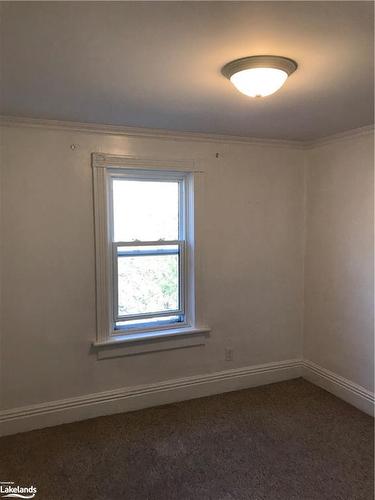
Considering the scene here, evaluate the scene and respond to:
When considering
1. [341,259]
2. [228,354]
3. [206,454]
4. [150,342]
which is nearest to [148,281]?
[150,342]

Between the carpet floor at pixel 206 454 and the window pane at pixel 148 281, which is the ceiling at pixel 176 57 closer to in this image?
the window pane at pixel 148 281

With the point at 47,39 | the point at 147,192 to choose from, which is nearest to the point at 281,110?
the point at 147,192

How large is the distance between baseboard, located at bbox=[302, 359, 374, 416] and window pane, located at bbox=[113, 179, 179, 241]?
72.5 inches

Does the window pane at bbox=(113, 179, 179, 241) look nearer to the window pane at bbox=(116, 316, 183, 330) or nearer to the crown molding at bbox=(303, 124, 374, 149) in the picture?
the window pane at bbox=(116, 316, 183, 330)

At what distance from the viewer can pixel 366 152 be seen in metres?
3.12

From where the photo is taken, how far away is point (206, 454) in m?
2.63

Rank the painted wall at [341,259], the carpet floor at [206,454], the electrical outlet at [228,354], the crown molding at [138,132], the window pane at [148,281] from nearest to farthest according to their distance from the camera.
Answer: the carpet floor at [206,454] → the crown molding at [138,132] → the painted wall at [341,259] → the window pane at [148,281] → the electrical outlet at [228,354]

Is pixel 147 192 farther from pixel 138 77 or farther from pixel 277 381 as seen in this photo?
pixel 277 381

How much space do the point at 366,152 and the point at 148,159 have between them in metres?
1.74

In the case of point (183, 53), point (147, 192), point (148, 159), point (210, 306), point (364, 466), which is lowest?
point (364, 466)

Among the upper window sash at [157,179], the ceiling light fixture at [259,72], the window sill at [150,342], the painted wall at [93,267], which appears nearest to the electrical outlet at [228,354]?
the painted wall at [93,267]

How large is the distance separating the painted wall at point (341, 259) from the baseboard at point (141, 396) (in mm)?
481

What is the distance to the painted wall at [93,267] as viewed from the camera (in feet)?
9.32

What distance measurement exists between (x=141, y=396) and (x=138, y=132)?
7.08ft
